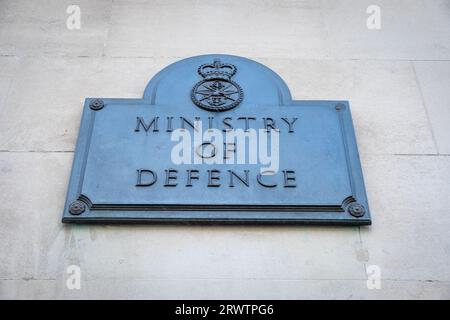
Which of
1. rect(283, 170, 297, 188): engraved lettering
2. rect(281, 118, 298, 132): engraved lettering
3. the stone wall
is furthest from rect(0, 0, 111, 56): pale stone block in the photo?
rect(283, 170, 297, 188): engraved lettering

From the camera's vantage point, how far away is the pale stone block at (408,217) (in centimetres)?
478

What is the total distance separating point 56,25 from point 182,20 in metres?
1.39

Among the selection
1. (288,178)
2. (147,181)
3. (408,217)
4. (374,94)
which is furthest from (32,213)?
(374,94)

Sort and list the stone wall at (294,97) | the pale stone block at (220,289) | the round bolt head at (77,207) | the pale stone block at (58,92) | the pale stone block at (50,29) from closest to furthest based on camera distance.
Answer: the pale stone block at (220,289)
the stone wall at (294,97)
the round bolt head at (77,207)
the pale stone block at (58,92)
the pale stone block at (50,29)

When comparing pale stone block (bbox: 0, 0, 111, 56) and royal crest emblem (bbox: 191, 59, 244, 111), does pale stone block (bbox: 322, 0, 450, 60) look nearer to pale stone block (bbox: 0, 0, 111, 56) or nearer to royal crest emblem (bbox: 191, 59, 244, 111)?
royal crest emblem (bbox: 191, 59, 244, 111)

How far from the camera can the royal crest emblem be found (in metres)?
5.65

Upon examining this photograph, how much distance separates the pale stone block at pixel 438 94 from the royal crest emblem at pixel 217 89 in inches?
74.3

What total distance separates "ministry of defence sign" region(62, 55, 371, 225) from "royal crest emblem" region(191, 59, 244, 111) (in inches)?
0.4

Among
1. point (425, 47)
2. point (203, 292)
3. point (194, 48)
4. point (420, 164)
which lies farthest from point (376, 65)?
point (203, 292)

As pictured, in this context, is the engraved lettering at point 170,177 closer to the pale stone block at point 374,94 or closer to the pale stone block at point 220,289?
the pale stone block at point 220,289

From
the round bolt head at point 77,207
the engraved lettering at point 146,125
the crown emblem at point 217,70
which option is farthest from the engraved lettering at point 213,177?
the crown emblem at point 217,70

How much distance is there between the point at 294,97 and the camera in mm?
5941

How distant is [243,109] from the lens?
18.5ft

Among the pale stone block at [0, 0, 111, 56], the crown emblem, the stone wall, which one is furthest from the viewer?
the pale stone block at [0, 0, 111, 56]
